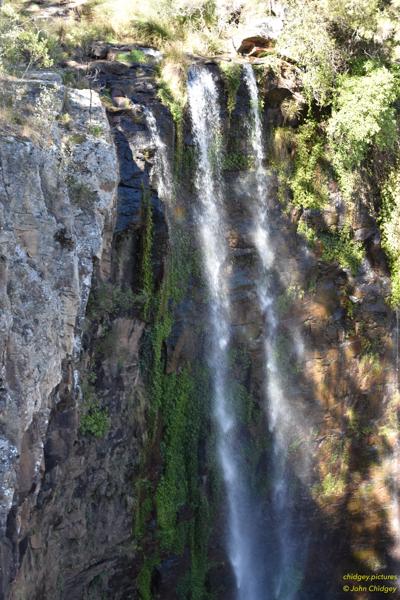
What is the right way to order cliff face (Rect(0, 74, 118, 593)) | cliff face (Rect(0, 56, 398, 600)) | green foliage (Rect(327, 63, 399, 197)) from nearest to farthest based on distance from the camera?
cliff face (Rect(0, 74, 118, 593)) → cliff face (Rect(0, 56, 398, 600)) → green foliage (Rect(327, 63, 399, 197))

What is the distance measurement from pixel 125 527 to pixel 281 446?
3.71 metres

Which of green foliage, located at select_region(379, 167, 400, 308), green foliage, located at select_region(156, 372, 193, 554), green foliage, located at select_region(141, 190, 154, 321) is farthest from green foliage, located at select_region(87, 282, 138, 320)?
green foliage, located at select_region(379, 167, 400, 308)

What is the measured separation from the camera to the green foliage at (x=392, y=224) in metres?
12.8

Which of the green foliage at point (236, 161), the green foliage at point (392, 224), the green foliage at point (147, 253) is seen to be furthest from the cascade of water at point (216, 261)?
the green foliage at point (392, 224)

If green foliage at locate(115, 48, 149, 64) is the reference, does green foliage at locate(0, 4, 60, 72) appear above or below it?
below

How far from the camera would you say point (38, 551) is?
8.55 m

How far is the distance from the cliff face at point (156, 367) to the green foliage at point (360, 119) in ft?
2.46

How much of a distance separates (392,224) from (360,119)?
89.9 inches

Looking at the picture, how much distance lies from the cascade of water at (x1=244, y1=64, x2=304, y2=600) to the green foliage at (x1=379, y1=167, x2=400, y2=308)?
→ 2.40 meters

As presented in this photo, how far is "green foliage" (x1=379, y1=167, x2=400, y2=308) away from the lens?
12797mm

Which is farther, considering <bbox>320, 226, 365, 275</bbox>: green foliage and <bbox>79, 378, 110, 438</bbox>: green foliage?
<bbox>320, 226, 365, 275</bbox>: green foliage

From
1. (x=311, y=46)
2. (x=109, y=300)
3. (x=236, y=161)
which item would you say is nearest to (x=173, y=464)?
(x=109, y=300)

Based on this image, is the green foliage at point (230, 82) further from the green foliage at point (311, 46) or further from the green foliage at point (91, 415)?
the green foliage at point (91, 415)

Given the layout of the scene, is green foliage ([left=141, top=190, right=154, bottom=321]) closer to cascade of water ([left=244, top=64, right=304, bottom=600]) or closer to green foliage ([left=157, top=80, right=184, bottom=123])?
green foliage ([left=157, top=80, right=184, bottom=123])
